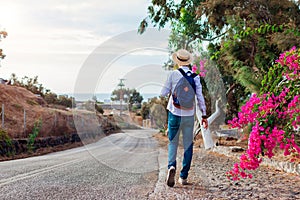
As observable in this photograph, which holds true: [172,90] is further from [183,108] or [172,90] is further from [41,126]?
[41,126]

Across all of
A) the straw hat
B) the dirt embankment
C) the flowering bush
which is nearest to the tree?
the flowering bush

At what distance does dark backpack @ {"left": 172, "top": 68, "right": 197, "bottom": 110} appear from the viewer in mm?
5902

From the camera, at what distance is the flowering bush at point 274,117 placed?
5.81 metres

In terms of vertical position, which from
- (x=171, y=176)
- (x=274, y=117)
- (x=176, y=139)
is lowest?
(x=171, y=176)

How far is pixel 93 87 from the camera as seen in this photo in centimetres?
1105

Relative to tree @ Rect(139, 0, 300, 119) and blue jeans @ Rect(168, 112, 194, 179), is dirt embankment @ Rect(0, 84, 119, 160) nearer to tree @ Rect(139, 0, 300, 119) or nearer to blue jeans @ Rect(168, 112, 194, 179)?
tree @ Rect(139, 0, 300, 119)

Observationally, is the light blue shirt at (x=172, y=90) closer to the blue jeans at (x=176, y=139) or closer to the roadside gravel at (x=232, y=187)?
the blue jeans at (x=176, y=139)

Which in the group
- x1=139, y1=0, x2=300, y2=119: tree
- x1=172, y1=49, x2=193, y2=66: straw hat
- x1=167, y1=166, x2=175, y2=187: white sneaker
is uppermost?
x1=139, y1=0, x2=300, y2=119: tree

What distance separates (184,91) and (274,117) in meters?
1.61

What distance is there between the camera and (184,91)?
5.92 metres

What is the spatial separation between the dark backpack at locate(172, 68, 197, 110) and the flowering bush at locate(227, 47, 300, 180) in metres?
1.11

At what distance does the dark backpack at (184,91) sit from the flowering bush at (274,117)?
43.5 inches

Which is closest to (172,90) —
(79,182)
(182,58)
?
(182,58)

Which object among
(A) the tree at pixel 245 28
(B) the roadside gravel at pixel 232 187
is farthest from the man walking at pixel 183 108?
(A) the tree at pixel 245 28
